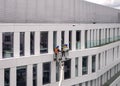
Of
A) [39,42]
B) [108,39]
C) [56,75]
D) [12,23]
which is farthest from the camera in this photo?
[108,39]

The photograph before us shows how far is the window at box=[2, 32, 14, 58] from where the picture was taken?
23094 millimetres

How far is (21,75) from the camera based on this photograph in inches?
968

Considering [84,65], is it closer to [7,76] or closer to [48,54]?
[48,54]

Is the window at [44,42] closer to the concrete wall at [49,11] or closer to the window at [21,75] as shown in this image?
the concrete wall at [49,11]

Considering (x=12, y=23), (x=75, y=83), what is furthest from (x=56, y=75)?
(x=12, y=23)

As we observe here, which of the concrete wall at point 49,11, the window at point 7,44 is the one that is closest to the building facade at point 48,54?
the window at point 7,44

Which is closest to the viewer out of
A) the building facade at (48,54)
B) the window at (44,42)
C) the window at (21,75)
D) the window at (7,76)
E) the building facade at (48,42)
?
the window at (7,76)

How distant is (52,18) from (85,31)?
5.21 metres

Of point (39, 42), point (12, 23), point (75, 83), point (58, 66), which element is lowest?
point (75, 83)

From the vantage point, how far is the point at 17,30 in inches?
944

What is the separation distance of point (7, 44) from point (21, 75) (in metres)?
2.97

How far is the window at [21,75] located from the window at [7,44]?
1571mm

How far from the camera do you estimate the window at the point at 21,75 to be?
959 inches

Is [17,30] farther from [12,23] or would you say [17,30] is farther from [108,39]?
[108,39]
